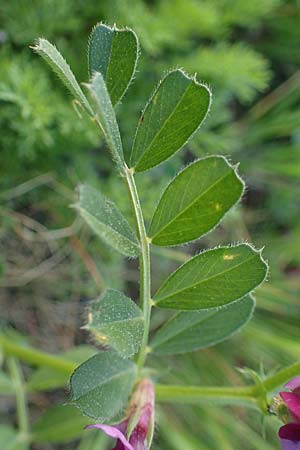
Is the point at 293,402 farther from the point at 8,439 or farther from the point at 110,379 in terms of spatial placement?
the point at 8,439

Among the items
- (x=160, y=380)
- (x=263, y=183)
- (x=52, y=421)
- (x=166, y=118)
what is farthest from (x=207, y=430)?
(x=166, y=118)

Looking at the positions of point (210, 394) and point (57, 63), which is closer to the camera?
point (57, 63)

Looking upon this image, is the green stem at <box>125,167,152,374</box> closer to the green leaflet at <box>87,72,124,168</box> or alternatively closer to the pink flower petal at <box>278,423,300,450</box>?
the green leaflet at <box>87,72,124,168</box>

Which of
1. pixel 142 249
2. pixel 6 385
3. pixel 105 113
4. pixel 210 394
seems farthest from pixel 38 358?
pixel 105 113

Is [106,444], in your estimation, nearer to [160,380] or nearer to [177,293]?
[160,380]

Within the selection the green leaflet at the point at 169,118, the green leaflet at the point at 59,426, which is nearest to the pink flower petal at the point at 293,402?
the green leaflet at the point at 169,118
